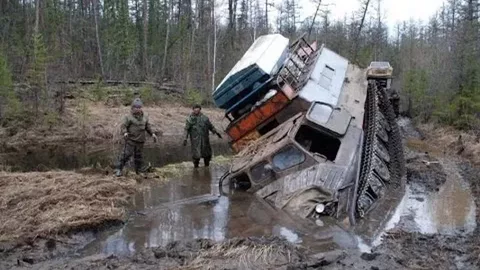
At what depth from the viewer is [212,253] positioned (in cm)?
670

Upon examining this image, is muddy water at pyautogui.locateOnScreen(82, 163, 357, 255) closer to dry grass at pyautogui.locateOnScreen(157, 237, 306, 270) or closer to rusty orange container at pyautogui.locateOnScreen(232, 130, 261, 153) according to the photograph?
dry grass at pyautogui.locateOnScreen(157, 237, 306, 270)

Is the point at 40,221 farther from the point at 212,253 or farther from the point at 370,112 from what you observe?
the point at 370,112

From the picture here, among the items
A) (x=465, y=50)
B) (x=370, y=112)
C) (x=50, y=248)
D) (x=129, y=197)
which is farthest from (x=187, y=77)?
(x=50, y=248)

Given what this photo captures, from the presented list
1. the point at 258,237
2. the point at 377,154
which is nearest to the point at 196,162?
the point at 377,154

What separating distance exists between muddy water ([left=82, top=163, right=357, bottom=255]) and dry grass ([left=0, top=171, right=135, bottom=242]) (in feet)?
1.13

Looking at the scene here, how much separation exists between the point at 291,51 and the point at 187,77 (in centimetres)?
1989

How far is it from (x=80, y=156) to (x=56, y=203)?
34.6 feet

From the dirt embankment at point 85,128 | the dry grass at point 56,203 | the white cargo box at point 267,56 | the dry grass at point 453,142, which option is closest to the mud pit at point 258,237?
the dry grass at point 56,203

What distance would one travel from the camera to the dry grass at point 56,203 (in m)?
7.49

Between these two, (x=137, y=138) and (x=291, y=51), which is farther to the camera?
(x=291, y=51)

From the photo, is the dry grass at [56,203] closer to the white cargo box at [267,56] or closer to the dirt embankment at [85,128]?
the white cargo box at [267,56]

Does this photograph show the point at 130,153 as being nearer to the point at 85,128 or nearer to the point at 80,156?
the point at 80,156

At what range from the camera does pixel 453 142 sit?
2083 cm

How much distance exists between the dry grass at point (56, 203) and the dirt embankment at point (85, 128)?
9959 mm
